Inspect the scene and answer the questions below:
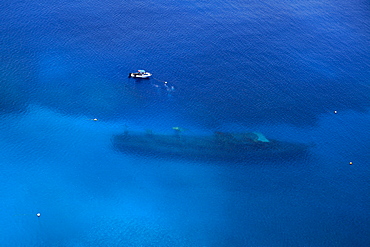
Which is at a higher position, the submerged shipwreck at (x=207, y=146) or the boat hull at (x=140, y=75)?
the boat hull at (x=140, y=75)

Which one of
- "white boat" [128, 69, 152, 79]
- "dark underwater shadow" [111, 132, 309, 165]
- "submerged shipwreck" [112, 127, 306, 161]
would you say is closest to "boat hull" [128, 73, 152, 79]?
"white boat" [128, 69, 152, 79]

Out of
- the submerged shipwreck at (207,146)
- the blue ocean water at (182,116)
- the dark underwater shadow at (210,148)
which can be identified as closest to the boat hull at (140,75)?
the blue ocean water at (182,116)

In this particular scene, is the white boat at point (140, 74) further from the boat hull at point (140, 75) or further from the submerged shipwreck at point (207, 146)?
the submerged shipwreck at point (207, 146)

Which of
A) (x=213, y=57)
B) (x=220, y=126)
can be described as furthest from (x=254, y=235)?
(x=213, y=57)

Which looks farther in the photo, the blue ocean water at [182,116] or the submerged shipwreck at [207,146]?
the submerged shipwreck at [207,146]

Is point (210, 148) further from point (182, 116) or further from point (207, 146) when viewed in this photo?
point (182, 116)

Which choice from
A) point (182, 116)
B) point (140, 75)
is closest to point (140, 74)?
point (140, 75)

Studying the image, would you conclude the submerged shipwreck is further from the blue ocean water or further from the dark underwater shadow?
the blue ocean water

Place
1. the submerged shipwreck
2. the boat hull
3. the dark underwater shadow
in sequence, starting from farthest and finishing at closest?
the boat hull
the submerged shipwreck
the dark underwater shadow
